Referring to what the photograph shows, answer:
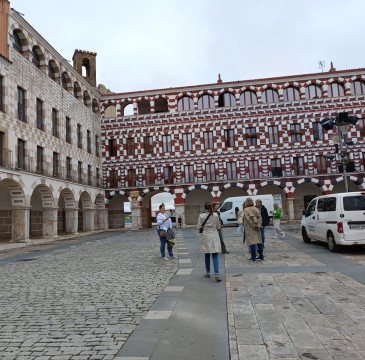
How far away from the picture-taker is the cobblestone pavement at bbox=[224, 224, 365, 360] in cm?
354

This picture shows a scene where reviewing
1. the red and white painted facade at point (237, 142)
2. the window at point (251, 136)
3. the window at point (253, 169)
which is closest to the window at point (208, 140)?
the red and white painted facade at point (237, 142)

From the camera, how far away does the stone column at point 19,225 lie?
19812 mm

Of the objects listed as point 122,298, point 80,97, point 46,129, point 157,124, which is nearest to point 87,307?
point 122,298

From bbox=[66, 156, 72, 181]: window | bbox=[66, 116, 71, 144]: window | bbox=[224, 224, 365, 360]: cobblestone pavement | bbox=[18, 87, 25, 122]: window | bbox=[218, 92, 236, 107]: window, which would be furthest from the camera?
bbox=[218, 92, 236, 107]: window

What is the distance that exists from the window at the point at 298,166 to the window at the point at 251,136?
4.40 metres

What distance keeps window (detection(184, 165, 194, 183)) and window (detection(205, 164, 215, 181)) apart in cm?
142

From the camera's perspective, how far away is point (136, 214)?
33.4 m

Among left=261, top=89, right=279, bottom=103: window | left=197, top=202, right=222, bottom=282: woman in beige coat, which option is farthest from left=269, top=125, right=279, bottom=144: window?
left=197, top=202, right=222, bottom=282: woman in beige coat

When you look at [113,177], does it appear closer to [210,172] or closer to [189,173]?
[189,173]

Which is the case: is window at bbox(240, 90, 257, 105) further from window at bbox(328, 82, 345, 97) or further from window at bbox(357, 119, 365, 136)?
window at bbox(357, 119, 365, 136)

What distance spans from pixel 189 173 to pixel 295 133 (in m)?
11.1

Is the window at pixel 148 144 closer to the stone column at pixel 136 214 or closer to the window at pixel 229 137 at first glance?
the stone column at pixel 136 214

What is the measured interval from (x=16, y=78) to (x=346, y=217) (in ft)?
63.9

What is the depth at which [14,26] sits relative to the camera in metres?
20.7
